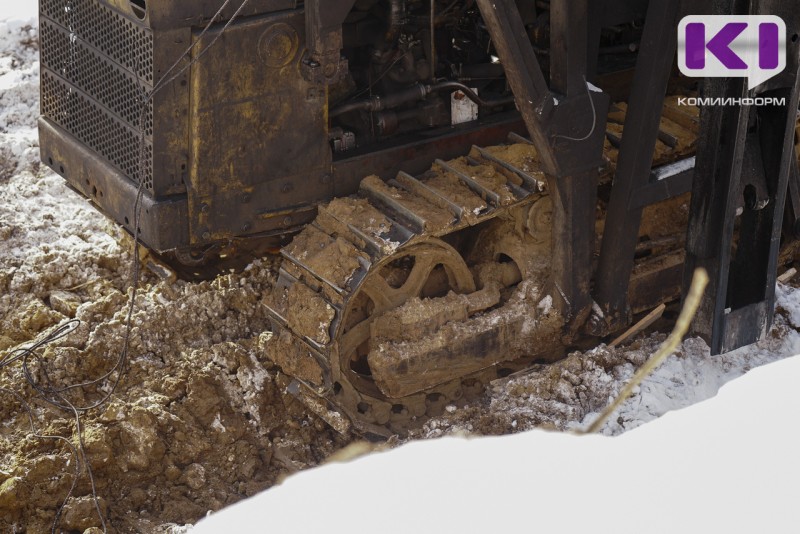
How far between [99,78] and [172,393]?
1413 mm

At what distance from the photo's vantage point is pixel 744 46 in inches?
209

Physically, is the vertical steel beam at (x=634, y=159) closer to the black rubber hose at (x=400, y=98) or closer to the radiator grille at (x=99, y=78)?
the black rubber hose at (x=400, y=98)

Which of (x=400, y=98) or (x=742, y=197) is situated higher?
(x=400, y=98)

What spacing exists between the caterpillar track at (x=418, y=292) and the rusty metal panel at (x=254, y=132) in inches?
8.1

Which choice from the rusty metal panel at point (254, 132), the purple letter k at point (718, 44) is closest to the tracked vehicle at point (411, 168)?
the rusty metal panel at point (254, 132)

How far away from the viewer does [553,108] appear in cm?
555

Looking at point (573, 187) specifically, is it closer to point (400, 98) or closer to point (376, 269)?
point (400, 98)

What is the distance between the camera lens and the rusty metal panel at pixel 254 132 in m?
5.23

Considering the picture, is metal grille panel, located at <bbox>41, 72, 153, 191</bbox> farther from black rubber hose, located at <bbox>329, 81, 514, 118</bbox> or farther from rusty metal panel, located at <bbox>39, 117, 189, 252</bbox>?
black rubber hose, located at <bbox>329, 81, 514, 118</bbox>

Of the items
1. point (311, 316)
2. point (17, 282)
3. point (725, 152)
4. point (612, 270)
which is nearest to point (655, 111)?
point (725, 152)

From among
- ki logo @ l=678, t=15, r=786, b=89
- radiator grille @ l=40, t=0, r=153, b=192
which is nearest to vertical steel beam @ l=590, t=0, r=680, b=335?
ki logo @ l=678, t=15, r=786, b=89

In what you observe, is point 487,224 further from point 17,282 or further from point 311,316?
point 17,282

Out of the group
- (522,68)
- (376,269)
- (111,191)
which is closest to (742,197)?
(522,68)

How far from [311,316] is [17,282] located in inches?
73.5
